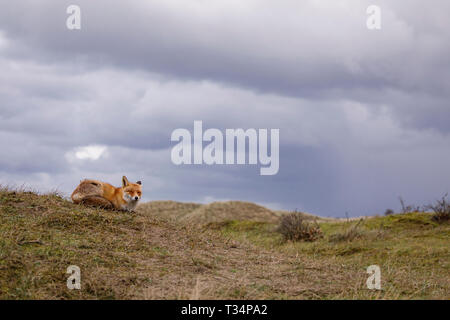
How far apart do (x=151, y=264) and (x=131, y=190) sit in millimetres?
2908

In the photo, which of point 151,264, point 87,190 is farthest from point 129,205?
point 151,264

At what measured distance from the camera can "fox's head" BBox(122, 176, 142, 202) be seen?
11273 millimetres

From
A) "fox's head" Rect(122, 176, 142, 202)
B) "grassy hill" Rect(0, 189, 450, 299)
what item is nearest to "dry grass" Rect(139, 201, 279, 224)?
"grassy hill" Rect(0, 189, 450, 299)

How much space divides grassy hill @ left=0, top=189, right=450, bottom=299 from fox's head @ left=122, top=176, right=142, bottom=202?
1.29 feet

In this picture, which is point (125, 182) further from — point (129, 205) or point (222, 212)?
point (222, 212)

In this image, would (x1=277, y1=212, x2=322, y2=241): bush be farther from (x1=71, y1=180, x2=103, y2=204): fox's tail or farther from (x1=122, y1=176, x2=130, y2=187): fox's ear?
(x1=71, y1=180, x2=103, y2=204): fox's tail

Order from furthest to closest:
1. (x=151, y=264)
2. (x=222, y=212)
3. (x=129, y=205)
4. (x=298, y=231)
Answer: (x=222, y=212) → (x=298, y=231) → (x=129, y=205) → (x=151, y=264)

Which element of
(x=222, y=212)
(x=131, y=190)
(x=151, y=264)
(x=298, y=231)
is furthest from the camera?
(x=222, y=212)

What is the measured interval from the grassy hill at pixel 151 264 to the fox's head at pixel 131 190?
1.29 feet

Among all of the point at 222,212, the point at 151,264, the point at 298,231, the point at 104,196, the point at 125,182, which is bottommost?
the point at 151,264

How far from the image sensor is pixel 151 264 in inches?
343

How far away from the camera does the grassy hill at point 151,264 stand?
7.52 metres

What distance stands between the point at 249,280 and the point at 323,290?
116 centimetres
